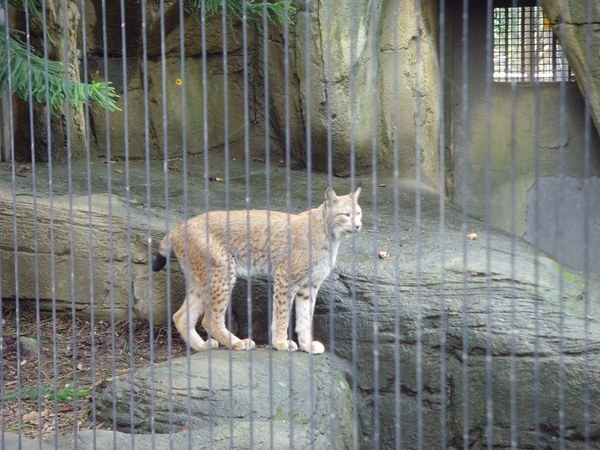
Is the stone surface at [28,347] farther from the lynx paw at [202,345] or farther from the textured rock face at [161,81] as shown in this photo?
the textured rock face at [161,81]

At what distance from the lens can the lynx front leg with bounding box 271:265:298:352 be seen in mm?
6066

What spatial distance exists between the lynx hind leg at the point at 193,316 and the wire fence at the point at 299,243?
0.8 inches

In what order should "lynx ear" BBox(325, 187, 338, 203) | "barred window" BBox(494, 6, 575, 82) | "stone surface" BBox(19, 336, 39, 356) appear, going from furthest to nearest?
"barred window" BBox(494, 6, 575, 82) < "stone surface" BBox(19, 336, 39, 356) < "lynx ear" BBox(325, 187, 338, 203)

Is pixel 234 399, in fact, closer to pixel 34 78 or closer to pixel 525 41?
pixel 34 78

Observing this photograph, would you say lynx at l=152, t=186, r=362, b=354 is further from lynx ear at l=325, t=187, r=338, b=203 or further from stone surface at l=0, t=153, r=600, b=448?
stone surface at l=0, t=153, r=600, b=448

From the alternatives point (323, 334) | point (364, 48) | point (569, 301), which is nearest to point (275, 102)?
point (364, 48)

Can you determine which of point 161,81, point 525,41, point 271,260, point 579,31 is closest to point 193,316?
point 271,260

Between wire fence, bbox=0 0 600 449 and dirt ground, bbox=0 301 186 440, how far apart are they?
0.02 meters

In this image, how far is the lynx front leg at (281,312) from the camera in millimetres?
6066

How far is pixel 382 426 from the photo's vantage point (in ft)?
20.8

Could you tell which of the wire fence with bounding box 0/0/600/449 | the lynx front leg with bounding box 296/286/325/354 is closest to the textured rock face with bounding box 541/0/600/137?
the wire fence with bounding box 0/0/600/449

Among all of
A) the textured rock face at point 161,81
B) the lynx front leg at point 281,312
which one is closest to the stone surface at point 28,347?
the lynx front leg at point 281,312

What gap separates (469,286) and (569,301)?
27.2 inches

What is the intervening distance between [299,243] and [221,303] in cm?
66
